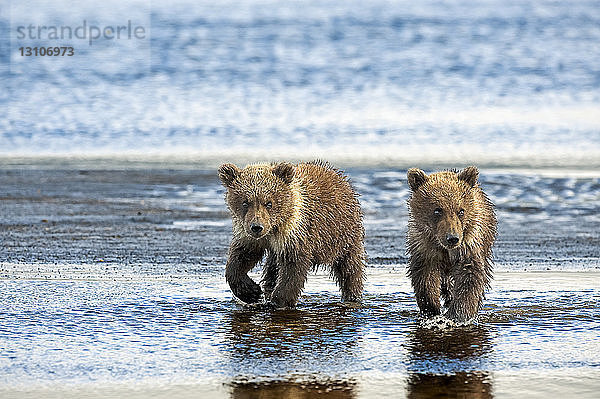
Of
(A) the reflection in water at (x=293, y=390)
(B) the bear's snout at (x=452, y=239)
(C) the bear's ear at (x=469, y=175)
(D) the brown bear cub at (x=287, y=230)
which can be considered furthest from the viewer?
(D) the brown bear cub at (x=287, y=230)

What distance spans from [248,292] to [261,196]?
2.63 feet

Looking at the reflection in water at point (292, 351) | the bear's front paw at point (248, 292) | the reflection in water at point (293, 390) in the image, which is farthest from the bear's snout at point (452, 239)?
the reflection in water at point (293, 390)

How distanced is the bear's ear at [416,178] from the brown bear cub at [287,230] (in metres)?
0.97

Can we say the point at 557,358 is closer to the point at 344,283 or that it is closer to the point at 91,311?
the point at 344,283

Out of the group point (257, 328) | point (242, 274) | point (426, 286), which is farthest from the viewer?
point (242, 274)

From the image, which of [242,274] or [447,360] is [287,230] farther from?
[447,360]

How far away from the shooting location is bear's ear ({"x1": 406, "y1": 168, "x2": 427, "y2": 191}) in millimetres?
8102

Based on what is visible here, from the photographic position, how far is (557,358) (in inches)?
259

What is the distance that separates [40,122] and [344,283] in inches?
827

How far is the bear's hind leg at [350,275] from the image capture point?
29.3 ft

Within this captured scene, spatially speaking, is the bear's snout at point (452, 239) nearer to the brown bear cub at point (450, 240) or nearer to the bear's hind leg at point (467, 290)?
the brown bear cub at point (450, 240)

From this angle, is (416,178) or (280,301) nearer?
(416,178)

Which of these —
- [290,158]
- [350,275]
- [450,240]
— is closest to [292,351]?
[450,240]

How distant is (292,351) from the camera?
6.73 m
